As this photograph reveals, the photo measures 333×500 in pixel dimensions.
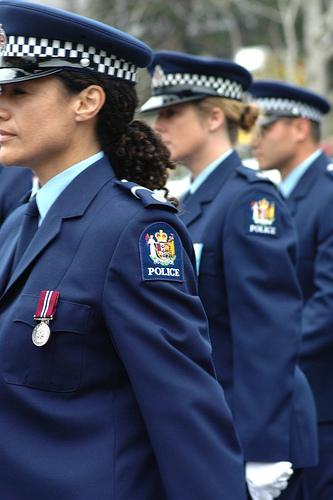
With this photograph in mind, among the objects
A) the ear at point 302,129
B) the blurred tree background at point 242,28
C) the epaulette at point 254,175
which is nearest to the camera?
the epaulette at point 254,175

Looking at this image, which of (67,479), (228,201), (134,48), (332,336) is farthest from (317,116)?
(67,479)

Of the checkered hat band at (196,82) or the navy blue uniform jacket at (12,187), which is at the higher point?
the checkered hat band at (196,82)

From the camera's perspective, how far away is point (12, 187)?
4148 mm

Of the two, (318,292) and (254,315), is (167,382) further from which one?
(318,292)

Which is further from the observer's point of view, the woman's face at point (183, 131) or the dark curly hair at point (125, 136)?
the woman's face at point (183, 131)

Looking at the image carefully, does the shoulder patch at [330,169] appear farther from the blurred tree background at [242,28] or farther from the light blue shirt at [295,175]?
the blurred tree background at [242,28]

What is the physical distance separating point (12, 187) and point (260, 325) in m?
1.09

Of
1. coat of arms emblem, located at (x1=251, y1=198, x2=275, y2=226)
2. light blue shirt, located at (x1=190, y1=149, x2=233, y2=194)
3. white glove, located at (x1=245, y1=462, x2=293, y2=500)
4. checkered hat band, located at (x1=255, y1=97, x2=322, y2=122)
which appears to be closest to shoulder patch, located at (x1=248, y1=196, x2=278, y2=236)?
coat of arms emblem, located at (x1=251, y1=198, x2=275, y2=226)

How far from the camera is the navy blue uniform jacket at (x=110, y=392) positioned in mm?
2381

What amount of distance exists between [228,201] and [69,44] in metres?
1.61

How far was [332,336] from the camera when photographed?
5180mm

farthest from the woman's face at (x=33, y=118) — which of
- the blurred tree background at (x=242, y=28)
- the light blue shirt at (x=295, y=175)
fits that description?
the blurred tree background at (x=242, y=28)

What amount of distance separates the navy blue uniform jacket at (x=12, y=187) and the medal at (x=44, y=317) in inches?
66.9

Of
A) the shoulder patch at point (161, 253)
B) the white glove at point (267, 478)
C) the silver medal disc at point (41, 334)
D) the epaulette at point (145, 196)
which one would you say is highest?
the epaulette at point (145, 196)
